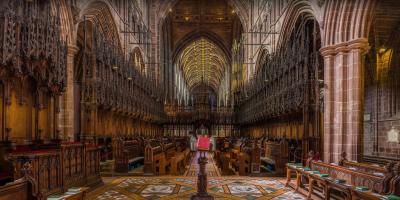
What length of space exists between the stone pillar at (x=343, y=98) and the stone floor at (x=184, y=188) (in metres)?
2.18

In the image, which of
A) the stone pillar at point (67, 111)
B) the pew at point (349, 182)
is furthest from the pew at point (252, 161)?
the stone pillar at point (67, 111)

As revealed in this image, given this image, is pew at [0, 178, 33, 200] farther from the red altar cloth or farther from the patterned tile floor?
the patterned tile floor

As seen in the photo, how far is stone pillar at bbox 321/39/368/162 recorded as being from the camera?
9.62 meters

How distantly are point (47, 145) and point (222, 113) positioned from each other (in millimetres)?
23530

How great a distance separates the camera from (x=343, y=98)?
10055 millimetres

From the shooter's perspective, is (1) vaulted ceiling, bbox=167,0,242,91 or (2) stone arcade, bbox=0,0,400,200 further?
(1) vaulted ceiling, bbox=167,0,242,91

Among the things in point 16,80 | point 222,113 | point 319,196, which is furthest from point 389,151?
point 222,113

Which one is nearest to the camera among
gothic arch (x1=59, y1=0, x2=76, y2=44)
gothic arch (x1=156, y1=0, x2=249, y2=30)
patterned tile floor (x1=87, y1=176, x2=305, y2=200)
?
patterned tile floor (x1=87, y1=176, x2=305, y2=200)

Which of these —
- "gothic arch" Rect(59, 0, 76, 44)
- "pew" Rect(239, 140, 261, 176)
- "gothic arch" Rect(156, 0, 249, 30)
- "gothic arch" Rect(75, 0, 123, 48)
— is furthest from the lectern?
"gothic arch" Rect(156, 0, 249, 30)

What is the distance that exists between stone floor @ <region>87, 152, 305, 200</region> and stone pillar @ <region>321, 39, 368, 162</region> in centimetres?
218

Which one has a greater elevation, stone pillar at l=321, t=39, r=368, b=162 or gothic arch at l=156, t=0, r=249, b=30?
gothic arch at l=156, t=0, r=249, b=30

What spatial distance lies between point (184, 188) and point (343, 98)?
5.65 meters

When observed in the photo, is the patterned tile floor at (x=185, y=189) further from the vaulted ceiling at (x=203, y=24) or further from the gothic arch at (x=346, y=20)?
the vaulted ceiling at (x=203, y=24)

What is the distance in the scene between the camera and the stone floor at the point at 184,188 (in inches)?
305
